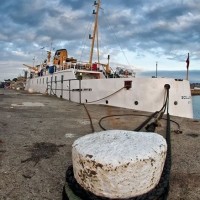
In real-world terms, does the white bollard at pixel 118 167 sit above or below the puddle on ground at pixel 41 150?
above

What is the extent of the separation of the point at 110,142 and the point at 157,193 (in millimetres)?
668

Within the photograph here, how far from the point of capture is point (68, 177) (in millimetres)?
2959

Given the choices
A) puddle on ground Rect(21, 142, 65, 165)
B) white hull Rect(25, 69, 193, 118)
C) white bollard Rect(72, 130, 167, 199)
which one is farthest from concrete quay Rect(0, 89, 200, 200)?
white hull Rect(25, 69, 193, 118)

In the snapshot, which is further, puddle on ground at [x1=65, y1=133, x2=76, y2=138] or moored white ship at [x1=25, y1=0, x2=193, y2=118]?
moored white ship at [x1=25, y1=0, x2=193, y2=118]

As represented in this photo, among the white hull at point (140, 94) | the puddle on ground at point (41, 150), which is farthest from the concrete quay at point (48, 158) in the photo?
the white hull at point (140, 94)

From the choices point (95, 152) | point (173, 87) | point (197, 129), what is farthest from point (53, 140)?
point (173, 87)

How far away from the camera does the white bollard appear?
2490 millimetres

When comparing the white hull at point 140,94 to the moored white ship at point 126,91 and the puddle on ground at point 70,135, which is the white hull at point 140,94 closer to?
the moored white ship at point 126,91

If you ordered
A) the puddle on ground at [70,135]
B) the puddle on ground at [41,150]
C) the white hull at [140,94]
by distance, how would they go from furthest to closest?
the white hull at [140,94] → the puddle on ground at [70,135] → the puddle on ground at [41,150]

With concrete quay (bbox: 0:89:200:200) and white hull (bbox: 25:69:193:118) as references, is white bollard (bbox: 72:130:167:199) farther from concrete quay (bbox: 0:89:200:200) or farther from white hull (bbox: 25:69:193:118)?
white hull (bbox: 25:69:193:118)

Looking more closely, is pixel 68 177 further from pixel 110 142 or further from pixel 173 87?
pixel 173 87

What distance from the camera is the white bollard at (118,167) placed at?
8.17 ft

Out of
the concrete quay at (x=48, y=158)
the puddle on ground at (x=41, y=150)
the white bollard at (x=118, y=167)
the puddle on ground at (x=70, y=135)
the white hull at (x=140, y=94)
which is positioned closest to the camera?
the white bollard at (x=118, y=167)

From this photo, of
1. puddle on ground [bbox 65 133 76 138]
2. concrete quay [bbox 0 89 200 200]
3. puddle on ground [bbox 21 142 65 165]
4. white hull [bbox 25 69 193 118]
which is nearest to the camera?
concrete quay [bbox 0 89 200 200]
